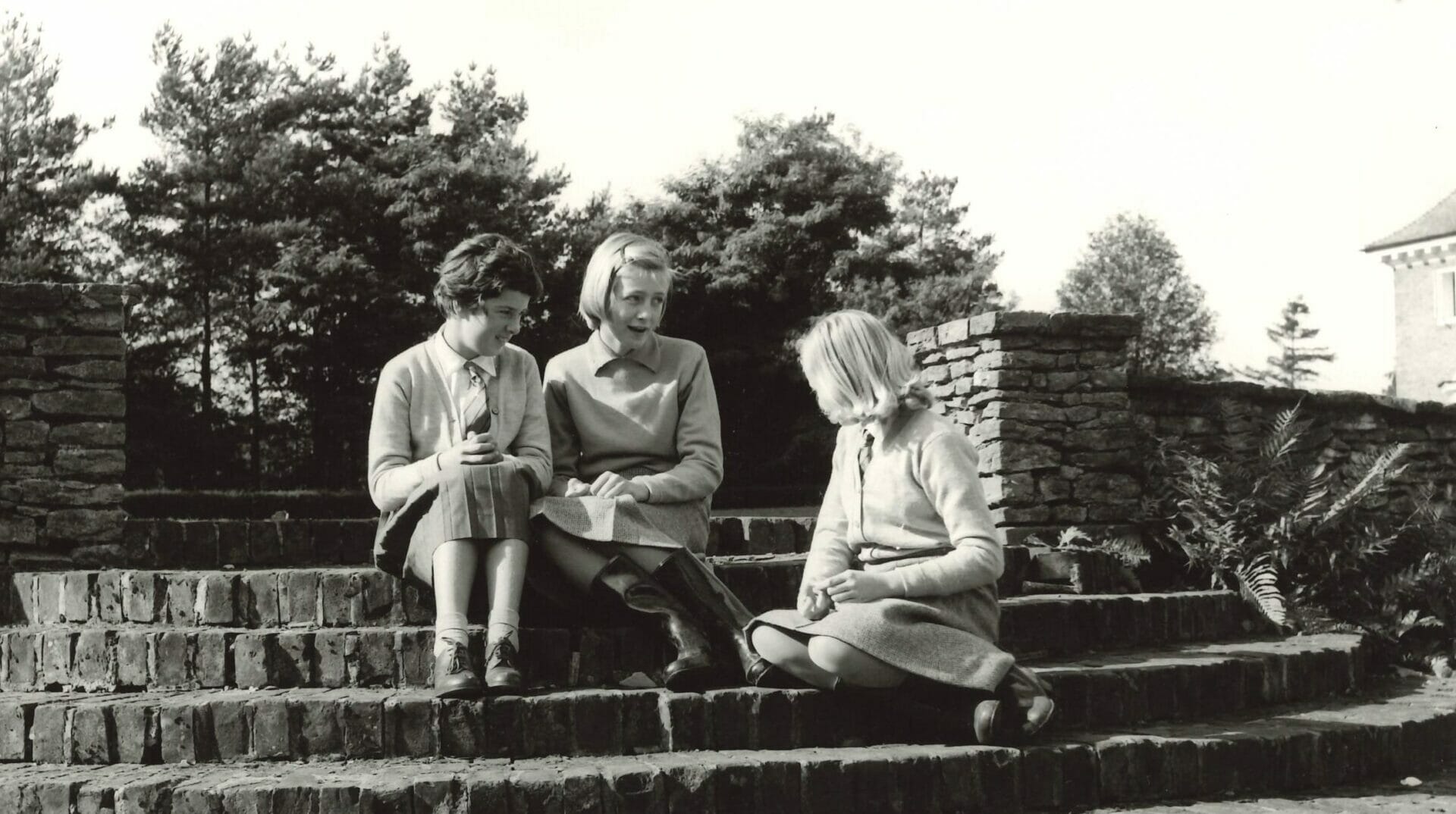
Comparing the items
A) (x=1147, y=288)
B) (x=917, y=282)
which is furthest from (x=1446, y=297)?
(x=917, y=282)

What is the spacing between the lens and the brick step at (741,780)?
349 cm

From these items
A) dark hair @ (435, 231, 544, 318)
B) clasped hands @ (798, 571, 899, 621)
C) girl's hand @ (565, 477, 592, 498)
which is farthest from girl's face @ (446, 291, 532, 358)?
clasped hands @ (798, 571, 899, 621)

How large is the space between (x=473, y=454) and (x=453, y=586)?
41 centimetres

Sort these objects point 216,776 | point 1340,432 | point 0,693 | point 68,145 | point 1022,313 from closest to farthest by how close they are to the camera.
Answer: point 216,776 → point 0,693 → point 1022,313 → point 1340,432 → point 68,145

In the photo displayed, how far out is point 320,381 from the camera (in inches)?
903

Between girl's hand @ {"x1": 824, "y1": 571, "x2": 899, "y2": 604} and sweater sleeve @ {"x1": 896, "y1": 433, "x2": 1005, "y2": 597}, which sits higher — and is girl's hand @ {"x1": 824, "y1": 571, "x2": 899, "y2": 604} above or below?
below

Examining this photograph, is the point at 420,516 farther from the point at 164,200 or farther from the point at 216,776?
the point at 164,200

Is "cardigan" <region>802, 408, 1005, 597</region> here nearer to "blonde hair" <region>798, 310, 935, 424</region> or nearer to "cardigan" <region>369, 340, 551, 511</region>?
"blonde hair" <region>798, 310, 935, 424</region>

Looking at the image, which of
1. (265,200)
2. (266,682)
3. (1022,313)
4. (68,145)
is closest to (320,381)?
(265,200)

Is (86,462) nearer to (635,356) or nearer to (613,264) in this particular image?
(635,356)

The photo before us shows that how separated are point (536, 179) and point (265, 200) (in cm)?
499

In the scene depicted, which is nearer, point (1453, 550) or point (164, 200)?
point (1453, 550)

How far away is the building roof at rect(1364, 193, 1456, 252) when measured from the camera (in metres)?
34.8

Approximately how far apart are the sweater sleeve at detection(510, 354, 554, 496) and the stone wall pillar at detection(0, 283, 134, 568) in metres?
3.02
